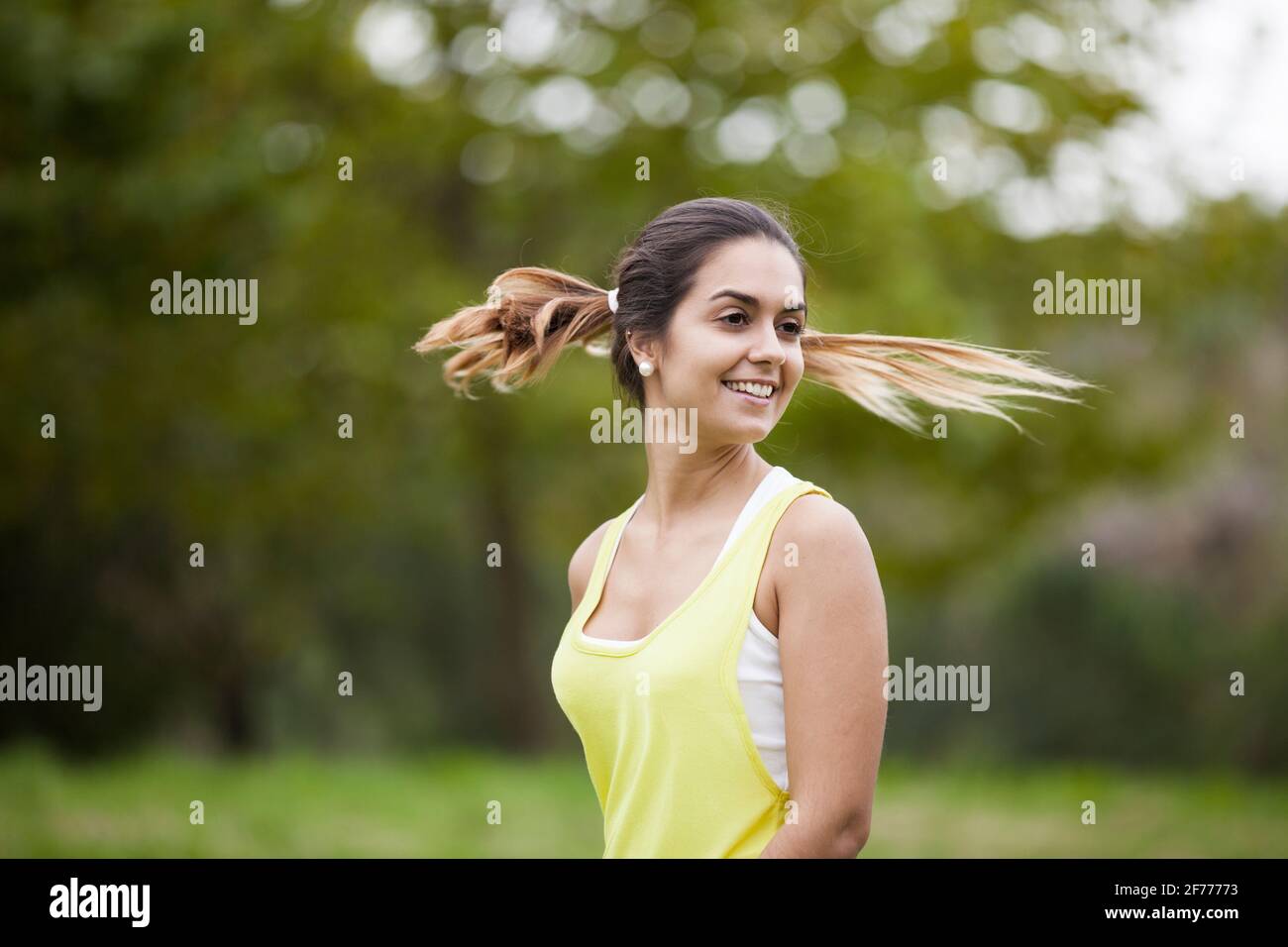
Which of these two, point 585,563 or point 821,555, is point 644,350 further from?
point 821,555

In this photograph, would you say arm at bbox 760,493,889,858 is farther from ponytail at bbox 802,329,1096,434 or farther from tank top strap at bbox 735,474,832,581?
ponytail at bbox 802,329,1096,434

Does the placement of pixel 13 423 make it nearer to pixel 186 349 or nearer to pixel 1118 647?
pixel 186 349

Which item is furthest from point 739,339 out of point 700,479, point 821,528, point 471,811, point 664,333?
point 471,811

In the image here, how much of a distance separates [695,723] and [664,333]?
0.83 m

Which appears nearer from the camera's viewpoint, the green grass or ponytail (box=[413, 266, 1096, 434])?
ponytail (box=[413, 266, 1096, 434])

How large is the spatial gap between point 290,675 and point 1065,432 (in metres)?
9.33

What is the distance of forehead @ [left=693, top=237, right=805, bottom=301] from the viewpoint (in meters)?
2.75

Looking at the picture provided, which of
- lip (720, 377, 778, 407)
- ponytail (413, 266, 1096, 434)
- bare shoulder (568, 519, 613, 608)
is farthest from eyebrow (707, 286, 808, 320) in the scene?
bare shoulder (568, 519, 613, 608)

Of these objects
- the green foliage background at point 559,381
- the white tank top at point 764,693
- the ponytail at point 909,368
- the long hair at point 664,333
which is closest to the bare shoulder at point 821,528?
the white tank top at point 764,693

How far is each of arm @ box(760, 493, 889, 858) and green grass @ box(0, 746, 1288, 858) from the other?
6.65 meters

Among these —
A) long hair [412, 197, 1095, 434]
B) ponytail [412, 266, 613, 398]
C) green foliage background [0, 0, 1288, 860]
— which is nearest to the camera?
long hair [412, 197, 1095, 434]

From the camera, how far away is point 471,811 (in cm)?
959
